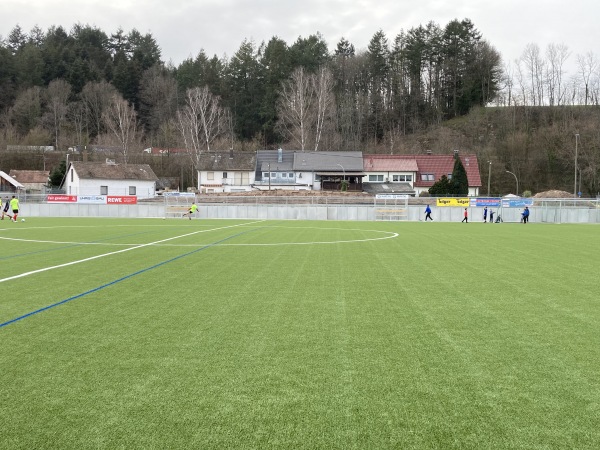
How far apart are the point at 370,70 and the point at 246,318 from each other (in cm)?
9947

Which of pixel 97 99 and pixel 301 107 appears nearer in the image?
pixel 301 107

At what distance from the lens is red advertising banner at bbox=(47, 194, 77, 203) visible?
4566cm

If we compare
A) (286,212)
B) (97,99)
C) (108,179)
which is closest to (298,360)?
(286,212)

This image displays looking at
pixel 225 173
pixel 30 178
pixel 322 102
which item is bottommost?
pixel 30 178

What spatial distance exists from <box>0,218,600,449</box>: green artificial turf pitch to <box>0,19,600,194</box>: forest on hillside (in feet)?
255

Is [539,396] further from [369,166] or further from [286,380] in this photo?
[369,166]

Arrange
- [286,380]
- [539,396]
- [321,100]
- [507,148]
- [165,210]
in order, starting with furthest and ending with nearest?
1. [507,148]
2. [321,100]
3. [165,210]
4. [286,380]
5. [539,396]

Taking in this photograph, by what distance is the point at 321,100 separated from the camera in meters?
72.1

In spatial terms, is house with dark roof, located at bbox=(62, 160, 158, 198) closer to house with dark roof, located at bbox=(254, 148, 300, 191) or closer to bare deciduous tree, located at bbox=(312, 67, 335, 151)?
house with dark roof, located at bbox=(254, 148, 300, 191)

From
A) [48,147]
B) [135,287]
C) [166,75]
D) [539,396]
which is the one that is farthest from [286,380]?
[166,75]

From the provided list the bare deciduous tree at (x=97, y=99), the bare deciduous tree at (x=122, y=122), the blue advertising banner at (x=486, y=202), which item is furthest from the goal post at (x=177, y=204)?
the bare deciduous tree at (x=97, y=99)

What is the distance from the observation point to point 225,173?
74438 mm

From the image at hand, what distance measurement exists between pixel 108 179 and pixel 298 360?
66936 millimetres

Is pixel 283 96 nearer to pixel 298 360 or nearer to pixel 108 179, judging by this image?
pixel 108 179
